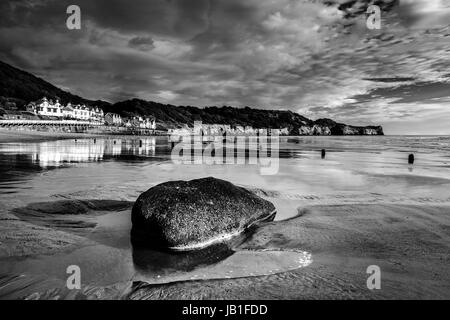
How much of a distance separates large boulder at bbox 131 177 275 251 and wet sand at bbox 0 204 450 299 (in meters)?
0.63

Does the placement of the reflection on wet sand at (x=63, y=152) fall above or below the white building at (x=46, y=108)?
below

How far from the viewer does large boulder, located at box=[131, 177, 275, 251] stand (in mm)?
6129

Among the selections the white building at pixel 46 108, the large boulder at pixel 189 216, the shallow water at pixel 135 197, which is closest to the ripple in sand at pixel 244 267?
the shallow water at pixel 135 197

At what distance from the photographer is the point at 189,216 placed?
636 centimetres

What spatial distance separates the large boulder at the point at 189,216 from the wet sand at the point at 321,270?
63 cm

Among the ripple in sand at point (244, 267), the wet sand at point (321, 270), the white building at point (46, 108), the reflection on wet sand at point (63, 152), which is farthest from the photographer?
the white building at point (46, 108)

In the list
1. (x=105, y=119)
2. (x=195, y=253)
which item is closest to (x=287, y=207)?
(x=195, y=253)

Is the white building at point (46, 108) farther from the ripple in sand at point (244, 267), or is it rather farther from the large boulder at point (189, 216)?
the ripple in sand at point (244, 267)

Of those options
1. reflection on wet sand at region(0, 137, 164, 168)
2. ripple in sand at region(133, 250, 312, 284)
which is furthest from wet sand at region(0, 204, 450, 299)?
reflection on wet sand at region(0, 137, 164, 168)

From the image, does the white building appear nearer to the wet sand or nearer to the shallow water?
the shallow water

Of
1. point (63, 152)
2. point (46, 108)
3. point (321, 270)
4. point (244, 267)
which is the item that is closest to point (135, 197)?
point (244, 267)

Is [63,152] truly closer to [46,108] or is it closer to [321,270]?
[321,270]

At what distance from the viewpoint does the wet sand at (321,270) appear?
4254mm
